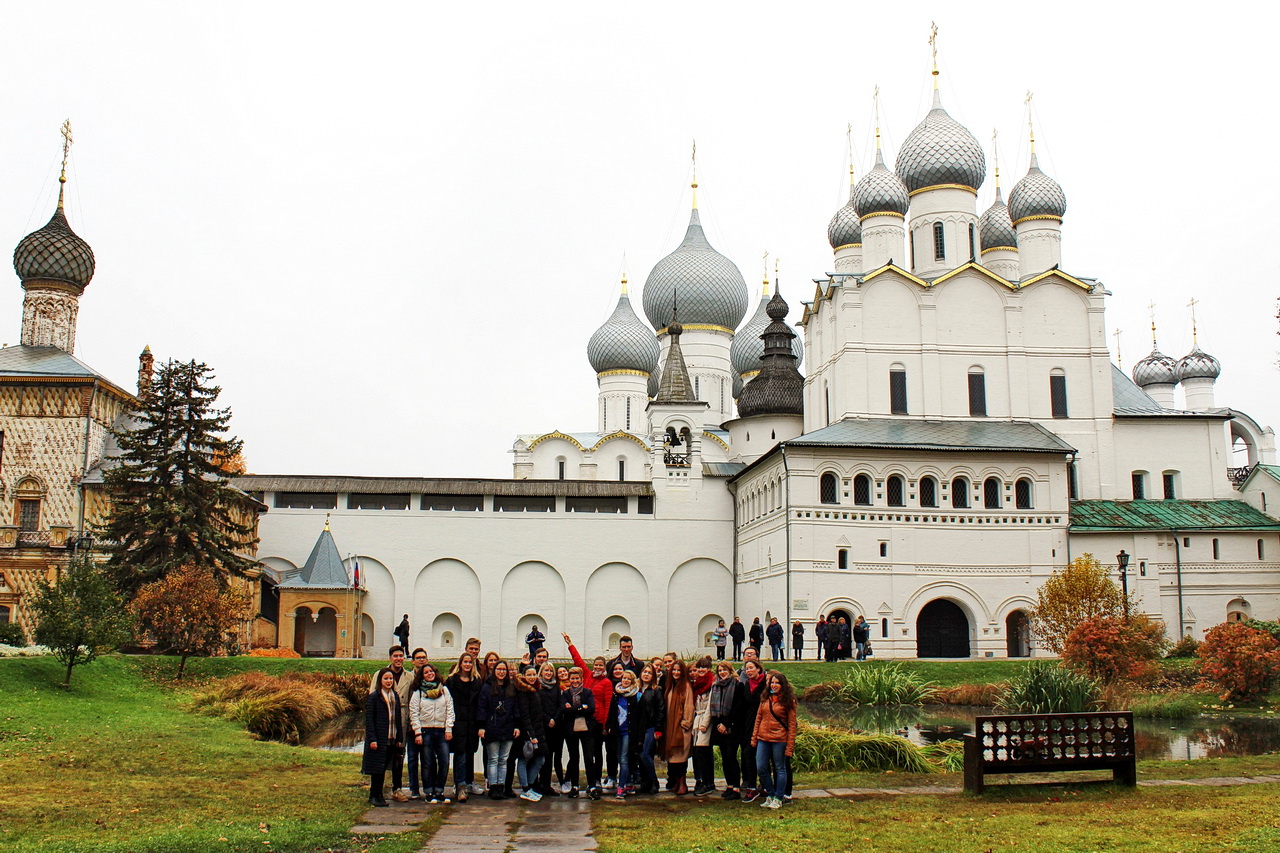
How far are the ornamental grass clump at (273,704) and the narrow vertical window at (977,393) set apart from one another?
22.6m

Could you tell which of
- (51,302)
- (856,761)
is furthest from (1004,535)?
(51,302)

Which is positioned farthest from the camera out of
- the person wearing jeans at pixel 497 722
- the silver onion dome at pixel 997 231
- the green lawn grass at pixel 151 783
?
the silver onion dome at pixel 997 231

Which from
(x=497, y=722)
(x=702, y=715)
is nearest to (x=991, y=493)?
(x=702, y=715)

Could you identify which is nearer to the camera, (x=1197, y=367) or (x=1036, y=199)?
(x=1036, y=199)

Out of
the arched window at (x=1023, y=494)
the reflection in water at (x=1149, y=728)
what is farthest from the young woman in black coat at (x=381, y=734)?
the arched window at (x=1023, y=494)

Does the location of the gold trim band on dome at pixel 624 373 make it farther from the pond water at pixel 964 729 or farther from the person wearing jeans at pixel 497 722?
the person wearing jeans at pixel 497 722

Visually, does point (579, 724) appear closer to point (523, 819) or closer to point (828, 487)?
point (523, 819)

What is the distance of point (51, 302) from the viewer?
34.4m

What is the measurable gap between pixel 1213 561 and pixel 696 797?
2861 cm

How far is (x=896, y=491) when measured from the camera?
1323 inches

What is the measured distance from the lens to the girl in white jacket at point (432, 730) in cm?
1105

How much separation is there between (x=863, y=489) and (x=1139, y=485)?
1041cm

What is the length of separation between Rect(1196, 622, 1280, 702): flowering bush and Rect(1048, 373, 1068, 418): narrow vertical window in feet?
51.4

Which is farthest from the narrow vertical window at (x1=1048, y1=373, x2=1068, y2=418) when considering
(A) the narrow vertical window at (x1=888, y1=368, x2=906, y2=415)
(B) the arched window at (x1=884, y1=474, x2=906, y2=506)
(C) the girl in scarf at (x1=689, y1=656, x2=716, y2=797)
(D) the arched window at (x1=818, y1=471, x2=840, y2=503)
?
(C) the girl in scarf at (x1=689, y1=656, x2=716, y2=797)
